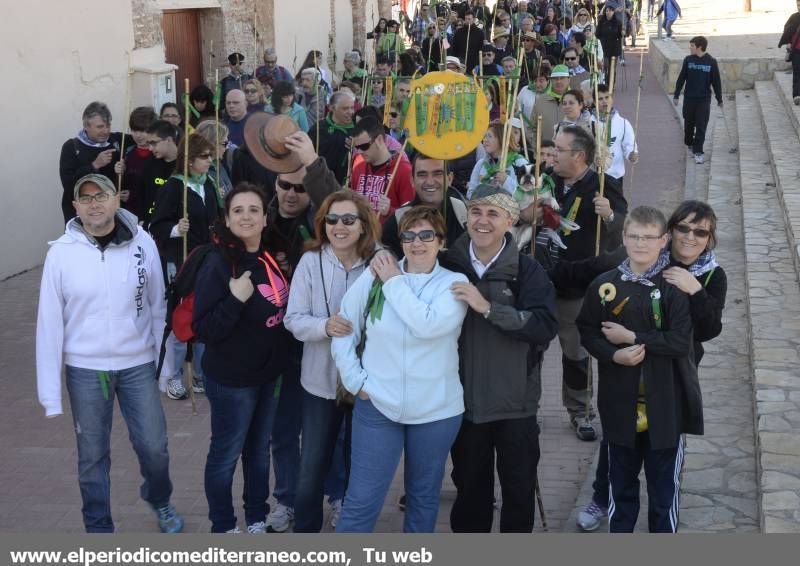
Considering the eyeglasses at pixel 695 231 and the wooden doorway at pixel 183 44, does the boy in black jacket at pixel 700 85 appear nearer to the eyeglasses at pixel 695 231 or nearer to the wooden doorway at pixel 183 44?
the wooden doorway at pixel 183 44

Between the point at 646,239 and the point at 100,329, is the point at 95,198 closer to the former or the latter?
the point at 100,329

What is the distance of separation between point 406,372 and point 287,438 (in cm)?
127

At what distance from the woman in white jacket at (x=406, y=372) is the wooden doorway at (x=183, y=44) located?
1109 cm

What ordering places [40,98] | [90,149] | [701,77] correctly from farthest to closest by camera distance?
1. [701,77]
2. [40,98]
3. [90,149]

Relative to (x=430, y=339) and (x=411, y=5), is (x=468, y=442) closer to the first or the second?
(x=430, y=339)

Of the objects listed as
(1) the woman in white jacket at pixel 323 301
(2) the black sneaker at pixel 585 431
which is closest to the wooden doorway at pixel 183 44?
(2) the black sneaker at pixel 585 431

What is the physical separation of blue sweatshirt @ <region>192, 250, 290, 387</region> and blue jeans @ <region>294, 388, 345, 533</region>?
0.89 ft

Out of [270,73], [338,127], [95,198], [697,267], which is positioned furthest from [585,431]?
[270,73]

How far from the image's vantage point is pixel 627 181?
47.6 feet

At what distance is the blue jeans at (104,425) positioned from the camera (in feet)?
17.0

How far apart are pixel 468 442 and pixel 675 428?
897 millimetres

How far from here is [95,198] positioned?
5.07 meters

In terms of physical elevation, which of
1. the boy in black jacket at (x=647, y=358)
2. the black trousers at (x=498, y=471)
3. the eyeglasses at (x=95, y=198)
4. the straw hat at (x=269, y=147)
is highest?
the straw hat at (x=269, y=147)

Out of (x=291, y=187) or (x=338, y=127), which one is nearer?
(x=291, y=187)
